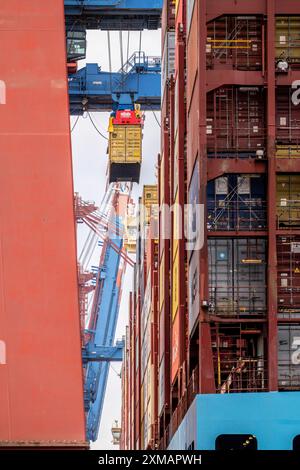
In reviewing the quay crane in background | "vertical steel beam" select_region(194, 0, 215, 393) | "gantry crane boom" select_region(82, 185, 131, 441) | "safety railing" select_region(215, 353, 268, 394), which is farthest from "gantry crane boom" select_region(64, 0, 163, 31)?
"gantry crane boom" select_region(82, 185, 131, 441)

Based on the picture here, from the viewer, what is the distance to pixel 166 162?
4059 cm

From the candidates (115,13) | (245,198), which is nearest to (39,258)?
(245,198)

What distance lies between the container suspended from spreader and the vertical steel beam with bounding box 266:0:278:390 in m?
36.1

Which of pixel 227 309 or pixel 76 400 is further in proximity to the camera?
pixel 227 309

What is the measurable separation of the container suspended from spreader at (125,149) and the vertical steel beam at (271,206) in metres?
36.1

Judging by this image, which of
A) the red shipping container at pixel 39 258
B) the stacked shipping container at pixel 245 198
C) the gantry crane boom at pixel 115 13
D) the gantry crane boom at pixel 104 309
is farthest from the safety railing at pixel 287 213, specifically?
the gantry crane boom at pixel 104 309

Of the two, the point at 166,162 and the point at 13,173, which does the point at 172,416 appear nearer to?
the point at 166,162

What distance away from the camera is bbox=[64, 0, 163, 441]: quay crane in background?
171 feet

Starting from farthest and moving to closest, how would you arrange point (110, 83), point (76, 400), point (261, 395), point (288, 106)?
point (110, 83), point (288, 106), point (261, 395), point (76, 400)

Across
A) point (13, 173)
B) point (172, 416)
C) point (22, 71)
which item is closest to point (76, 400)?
point (13, 173)

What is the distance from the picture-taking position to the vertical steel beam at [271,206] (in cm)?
2684

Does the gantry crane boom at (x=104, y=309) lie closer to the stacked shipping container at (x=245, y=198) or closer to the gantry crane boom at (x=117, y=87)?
the gantry crane boom at (x=117, y=87)

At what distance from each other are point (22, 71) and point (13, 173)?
1244 mm

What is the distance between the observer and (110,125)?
65625 millimetres
